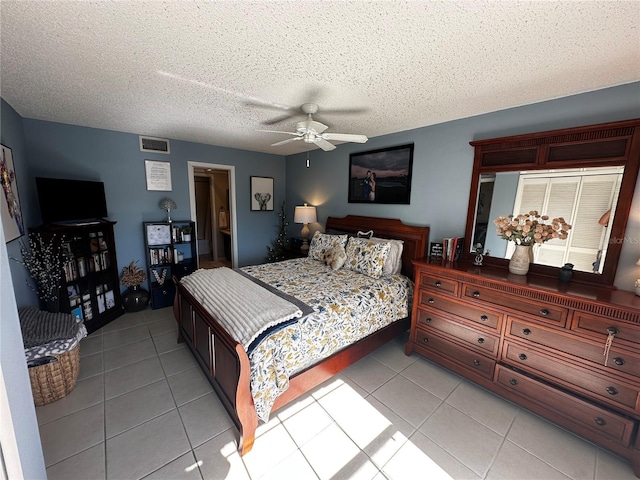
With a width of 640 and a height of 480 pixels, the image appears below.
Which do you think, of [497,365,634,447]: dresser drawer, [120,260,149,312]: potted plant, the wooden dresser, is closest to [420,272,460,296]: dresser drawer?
the wooden dresser

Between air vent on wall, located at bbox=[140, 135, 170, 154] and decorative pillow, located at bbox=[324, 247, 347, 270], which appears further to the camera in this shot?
air vent on wall, located at bbox=[140, 135, 170, 154]

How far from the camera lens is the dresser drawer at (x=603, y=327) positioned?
1506 millimetres

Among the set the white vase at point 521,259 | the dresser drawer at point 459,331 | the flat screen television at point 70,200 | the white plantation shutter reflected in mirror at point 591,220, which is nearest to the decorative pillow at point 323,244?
the dresser drawer at point 459,331

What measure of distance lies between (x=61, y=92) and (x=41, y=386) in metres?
2.33

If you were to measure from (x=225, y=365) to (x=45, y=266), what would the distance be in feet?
7.34


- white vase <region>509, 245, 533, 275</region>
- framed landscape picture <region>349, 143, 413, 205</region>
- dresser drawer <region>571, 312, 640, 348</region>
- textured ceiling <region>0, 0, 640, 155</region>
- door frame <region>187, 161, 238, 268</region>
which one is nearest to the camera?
textured ceiling <region>0, 0, 640, 155</region>

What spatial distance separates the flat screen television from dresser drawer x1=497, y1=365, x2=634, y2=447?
450 centimetres

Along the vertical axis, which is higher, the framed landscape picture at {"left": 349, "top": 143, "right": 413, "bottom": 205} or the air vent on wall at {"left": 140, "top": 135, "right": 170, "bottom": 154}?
the air vent on wall at {"left": 140, "top": 135, "right": 170, "bottom": 154}

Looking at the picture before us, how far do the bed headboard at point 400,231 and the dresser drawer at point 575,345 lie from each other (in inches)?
47.0

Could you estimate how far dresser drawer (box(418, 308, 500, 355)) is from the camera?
2.08 m

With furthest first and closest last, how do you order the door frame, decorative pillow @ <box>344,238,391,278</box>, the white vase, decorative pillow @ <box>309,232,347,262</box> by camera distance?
the door frame
decorative pillow @ <box>309,232,347,262</box>
decorative pillow @ <box>344,238,391,278</box>
the white vase

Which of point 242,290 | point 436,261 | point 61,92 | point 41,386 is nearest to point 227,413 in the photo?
point 242,290

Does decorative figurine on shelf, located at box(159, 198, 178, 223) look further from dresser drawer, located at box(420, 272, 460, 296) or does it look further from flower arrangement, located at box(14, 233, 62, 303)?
dresser drawer, located at box(420, 272, 460, 296)

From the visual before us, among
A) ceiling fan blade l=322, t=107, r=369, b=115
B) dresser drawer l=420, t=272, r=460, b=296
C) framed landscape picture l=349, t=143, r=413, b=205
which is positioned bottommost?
dresser drawer l=420, t=272, r=460, b=296
